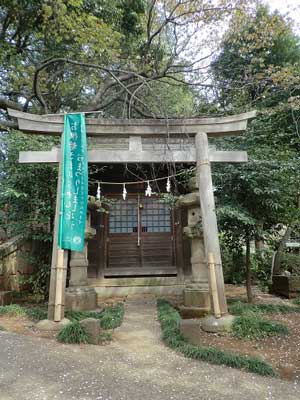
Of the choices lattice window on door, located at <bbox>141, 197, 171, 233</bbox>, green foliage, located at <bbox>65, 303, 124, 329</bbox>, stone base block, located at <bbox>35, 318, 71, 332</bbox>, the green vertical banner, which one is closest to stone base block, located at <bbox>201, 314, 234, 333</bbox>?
green foliage, located at <bbox>65, 303, 124, 329</bbox>

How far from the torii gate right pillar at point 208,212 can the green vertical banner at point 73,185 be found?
7.22 ft

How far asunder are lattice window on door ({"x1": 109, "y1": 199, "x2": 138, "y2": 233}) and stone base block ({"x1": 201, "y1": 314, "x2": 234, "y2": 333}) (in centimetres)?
489

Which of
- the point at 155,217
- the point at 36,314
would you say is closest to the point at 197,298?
the point at 36,314

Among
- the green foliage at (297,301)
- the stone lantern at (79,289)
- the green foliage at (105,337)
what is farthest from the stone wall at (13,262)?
the green foliage at (297,301)

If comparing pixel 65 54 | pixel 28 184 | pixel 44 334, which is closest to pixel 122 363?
pixel 44 334

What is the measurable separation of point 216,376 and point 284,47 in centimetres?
1336

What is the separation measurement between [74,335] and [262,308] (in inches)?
154

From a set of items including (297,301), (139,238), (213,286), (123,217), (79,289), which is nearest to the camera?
(213,286)

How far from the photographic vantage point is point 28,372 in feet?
11.1

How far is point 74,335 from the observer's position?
14.5 feet

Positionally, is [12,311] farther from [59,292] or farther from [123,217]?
[123,217]

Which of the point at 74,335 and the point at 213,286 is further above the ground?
the point at 213,286

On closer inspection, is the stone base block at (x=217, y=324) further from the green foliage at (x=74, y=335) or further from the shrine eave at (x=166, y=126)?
the shrine eave at (x=166, y=126)

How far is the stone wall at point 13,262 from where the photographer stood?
25.8 ft
